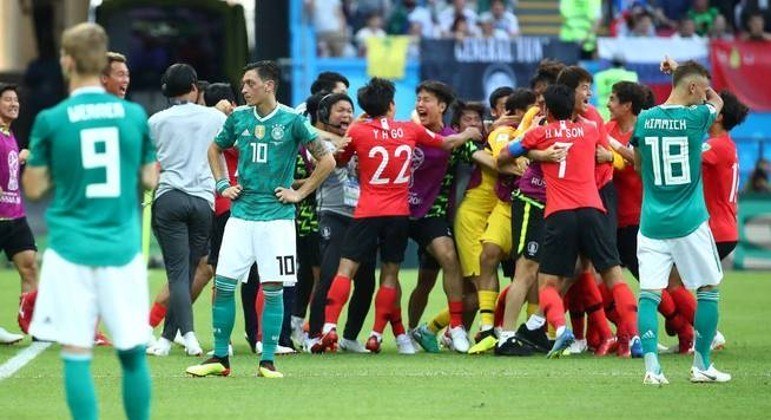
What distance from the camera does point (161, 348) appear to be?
14039mm

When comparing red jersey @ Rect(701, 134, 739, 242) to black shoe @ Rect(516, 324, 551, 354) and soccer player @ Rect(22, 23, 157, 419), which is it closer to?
black shoe @ Rect(516, 324, 551, 354)

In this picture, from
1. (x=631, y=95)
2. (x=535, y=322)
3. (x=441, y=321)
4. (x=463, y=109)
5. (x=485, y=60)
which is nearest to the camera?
(x=535, y=322)

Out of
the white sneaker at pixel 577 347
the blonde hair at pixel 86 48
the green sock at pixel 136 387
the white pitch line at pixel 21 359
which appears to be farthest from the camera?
the white sneaker at pixel 577 347

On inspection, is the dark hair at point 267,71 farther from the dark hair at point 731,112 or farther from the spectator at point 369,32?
the spectator at point 369,32

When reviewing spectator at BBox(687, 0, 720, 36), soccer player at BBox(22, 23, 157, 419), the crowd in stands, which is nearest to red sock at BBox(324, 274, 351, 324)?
soccer player at BBox(22, 23, 157, 419)

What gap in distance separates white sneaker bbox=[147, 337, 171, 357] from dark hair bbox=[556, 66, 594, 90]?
12.0 ft

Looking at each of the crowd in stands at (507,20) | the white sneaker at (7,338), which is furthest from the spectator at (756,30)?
the white sneaker at (7,338)

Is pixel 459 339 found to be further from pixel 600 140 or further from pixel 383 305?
pixel 600 140

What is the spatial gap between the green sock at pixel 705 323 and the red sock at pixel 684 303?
7.80 feet

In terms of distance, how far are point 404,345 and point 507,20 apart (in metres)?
16.4

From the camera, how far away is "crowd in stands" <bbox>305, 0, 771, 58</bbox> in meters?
29.7

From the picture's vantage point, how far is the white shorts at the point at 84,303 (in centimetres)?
856

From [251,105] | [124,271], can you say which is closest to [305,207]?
[251,105]

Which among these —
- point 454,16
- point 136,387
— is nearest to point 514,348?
point 136,387
